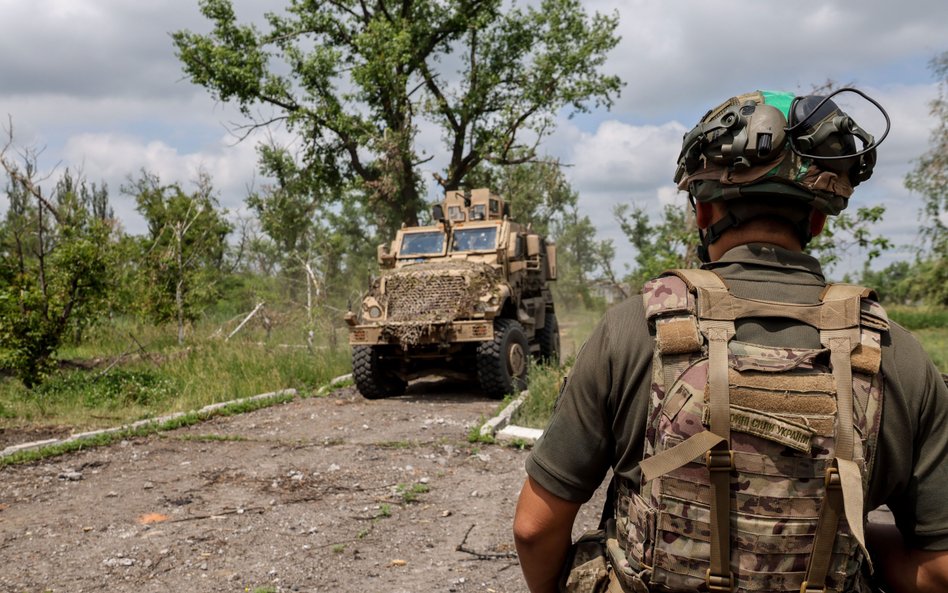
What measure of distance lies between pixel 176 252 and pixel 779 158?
45.5 feet

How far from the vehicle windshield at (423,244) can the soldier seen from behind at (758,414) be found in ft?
28.5

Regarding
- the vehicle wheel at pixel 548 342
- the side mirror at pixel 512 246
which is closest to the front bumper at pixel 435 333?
the side mirror at pixel 512 246

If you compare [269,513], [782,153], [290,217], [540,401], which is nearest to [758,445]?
[782,153]

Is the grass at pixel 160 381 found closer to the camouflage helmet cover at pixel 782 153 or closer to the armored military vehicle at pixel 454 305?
the armored military vehicle at pixel 454 305

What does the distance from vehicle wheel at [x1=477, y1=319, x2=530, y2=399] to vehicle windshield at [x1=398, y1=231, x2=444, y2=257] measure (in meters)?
1.65

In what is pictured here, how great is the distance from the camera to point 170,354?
37.0 feet

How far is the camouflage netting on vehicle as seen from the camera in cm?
855

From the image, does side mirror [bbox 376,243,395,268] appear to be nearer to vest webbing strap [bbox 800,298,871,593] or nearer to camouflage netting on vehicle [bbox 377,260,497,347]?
camouflage netting on vehicle [bbox 377,260,497,347]

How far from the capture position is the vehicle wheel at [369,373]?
→ 29.8ft

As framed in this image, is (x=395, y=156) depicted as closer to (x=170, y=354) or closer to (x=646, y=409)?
(x=170, y=354)

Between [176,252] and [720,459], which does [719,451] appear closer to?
[720,459]

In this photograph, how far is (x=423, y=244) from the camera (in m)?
10.4

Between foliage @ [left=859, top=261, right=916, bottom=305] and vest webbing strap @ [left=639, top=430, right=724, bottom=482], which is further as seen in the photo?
foliage @ [left=859, top=261, right=916, bottom=305]

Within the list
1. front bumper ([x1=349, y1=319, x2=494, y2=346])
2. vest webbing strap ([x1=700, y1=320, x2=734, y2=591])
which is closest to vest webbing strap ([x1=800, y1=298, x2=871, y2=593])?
vest webbing strap ([x1=700, y1=320, x2=734, y2=591])
